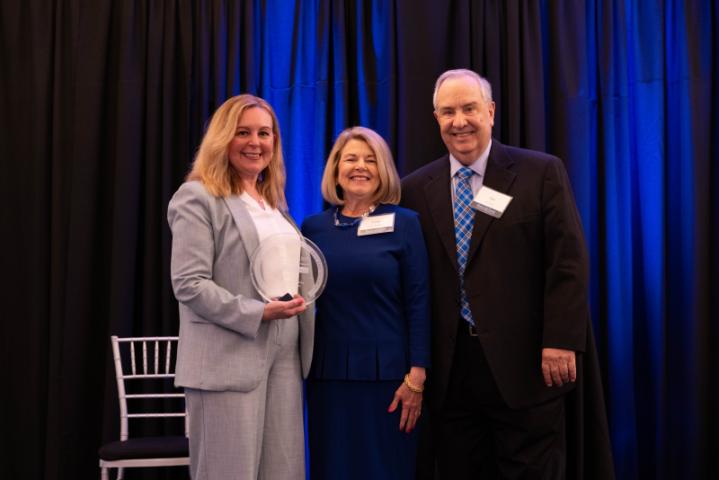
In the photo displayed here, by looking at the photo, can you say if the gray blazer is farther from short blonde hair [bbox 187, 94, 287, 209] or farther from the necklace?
the necklace

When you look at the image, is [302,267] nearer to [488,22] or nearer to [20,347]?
[488,22]

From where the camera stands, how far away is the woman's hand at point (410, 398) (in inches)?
94.7

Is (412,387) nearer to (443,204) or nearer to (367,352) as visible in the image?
(367,352)

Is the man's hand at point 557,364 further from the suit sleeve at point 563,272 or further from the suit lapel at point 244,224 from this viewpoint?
the suit lapel at point 244,224

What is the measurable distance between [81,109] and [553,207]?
8.64 ft

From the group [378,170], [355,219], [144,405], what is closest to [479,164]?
[378,170]

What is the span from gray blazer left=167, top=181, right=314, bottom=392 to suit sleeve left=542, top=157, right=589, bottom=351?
957 mm

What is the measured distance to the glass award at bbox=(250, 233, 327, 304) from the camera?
86.2 inches

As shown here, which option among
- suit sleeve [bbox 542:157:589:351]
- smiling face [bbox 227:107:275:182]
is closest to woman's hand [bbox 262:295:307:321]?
smiling face [bbox 227:107:275:182]

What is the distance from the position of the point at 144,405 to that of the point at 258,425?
1.76 metres

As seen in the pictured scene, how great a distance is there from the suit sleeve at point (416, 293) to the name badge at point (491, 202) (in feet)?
0.78

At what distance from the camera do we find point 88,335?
3770 millimetres

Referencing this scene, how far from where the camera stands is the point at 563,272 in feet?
7.87

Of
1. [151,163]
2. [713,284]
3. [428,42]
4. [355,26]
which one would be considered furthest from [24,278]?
[713,284]
